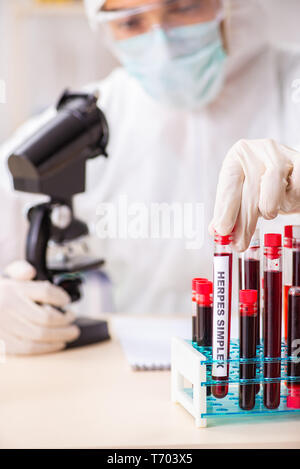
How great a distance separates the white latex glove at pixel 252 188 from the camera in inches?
30.5

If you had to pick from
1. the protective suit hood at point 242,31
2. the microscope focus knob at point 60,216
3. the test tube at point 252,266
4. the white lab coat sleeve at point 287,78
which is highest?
the protective suit hood at point 242,31

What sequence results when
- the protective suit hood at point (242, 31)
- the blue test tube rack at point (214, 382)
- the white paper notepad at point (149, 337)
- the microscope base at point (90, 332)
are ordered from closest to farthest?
the blue test tube rack at point (214, 382) < the white paper notepad at point (149, 337) < the microscope base at point (90, 332) < the protective suit hood at point (242, 31)

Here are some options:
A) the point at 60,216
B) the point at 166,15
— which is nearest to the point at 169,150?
the point at 166,15

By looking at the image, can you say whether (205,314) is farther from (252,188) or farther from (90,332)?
(90,332)

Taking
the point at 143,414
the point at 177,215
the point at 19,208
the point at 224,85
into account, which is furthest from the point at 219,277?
the point at 19,208

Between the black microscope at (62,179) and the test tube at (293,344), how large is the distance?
1.74 feet

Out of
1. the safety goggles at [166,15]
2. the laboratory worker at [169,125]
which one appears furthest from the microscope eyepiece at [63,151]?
the safety goggles at [166,15]

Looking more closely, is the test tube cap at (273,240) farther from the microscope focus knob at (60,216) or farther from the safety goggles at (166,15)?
the safety goggles at (166,15)

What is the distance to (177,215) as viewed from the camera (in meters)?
→ 1.75
